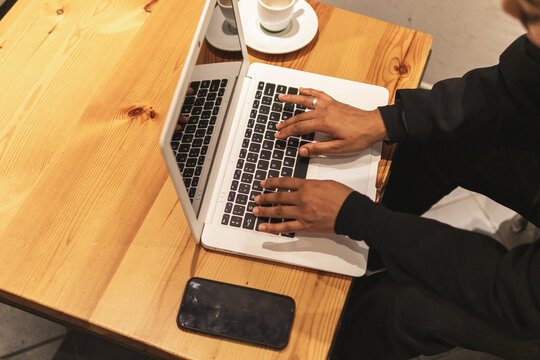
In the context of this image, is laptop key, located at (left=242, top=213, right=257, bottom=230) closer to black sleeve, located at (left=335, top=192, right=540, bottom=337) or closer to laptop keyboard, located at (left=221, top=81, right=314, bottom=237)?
laptop keyboard, located at (left=221, top=81, right=314, bottom=237)

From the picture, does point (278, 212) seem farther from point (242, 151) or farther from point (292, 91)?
point (292, 91)

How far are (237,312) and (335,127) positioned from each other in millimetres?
393

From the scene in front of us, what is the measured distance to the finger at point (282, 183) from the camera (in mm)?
798

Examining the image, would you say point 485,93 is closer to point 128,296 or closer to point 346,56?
point 346,56

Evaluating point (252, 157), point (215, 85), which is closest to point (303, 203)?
point (252, 157)

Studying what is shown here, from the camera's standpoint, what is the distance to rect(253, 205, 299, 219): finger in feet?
2.53

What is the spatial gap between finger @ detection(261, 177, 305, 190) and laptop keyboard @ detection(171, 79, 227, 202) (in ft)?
0.43

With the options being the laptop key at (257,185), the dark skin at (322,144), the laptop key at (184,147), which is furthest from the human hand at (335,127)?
the laptop key at (184,147)

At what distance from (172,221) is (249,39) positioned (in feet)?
1.46

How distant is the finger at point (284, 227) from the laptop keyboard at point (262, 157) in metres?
0.02

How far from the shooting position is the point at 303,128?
846 millimetres

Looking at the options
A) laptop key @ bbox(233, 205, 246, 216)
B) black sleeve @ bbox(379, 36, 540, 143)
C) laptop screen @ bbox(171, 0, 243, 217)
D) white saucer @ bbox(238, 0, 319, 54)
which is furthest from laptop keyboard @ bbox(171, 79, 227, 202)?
black sleeve @ bbox(379, 36, 540, 143)

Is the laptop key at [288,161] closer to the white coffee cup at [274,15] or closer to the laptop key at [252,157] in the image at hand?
the laptop key at [252,157]

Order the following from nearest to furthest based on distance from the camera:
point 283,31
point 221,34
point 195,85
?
1. point 195,85
2. point 221,34
3. point 283,31
